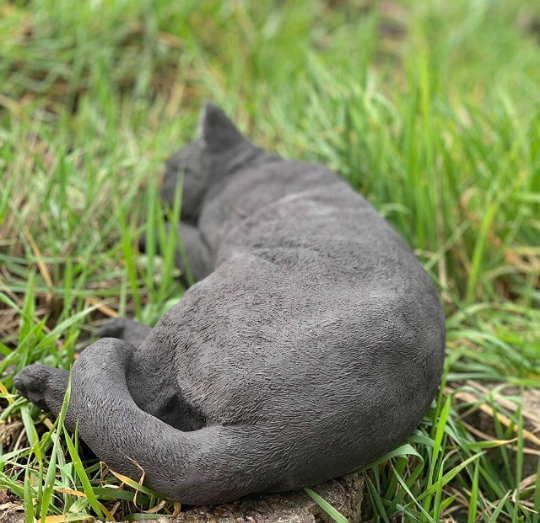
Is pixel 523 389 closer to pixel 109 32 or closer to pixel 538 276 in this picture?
pixel 538 276

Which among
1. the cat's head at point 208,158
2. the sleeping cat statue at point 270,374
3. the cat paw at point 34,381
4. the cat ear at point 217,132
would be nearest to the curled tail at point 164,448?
the sleeping cat statue at point 270,374

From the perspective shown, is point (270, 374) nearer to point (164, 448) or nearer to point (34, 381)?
point (164, 448)

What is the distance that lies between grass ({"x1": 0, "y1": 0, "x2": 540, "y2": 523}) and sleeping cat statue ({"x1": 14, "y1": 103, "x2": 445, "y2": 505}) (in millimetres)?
144

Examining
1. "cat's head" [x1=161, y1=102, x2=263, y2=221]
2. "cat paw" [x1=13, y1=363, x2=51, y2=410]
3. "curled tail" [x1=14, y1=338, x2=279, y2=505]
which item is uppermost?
"cat's head" [x1=161, y1=102, x2=263, y2=221]

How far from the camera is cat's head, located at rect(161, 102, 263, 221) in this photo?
2.81 meters

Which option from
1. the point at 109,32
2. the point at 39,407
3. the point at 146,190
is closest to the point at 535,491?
the point at 39,407

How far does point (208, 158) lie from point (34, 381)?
1.43 meters

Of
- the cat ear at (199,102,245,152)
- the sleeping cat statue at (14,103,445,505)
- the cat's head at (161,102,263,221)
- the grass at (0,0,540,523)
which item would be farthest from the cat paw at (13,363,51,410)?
the cat ear at (199,102,245,152)

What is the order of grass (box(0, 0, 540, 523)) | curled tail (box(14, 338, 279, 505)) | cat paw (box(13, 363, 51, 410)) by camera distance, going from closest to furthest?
curled tail (box(14, 338, 279, 505)), cat paw (box(13, 363, 51, 410)), grass (box(0, 0, 540, 523))

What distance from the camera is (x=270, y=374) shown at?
154 centimetres

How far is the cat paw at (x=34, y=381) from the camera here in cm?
171

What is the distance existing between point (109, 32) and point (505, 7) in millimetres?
4537

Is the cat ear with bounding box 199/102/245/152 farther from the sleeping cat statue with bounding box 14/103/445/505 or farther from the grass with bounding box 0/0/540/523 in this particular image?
the sleeping cat statue with bounding box 14/103/445/505

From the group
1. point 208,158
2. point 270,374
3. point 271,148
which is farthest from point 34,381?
point 271,148
